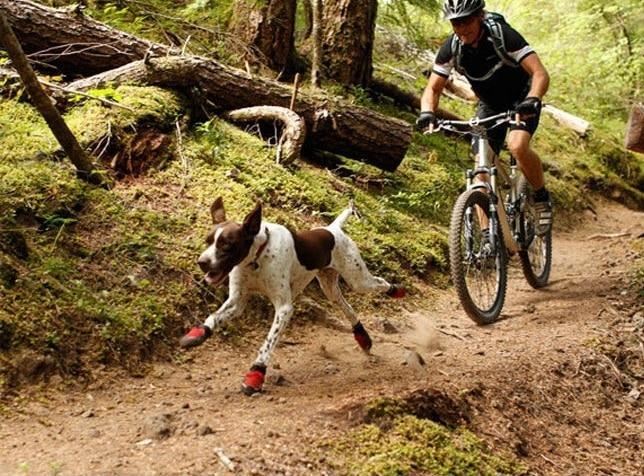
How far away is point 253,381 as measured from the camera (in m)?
4.46

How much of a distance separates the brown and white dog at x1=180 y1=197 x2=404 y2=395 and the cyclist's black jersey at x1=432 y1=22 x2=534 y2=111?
92.8 inches

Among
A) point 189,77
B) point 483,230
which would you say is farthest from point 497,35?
point 189,77

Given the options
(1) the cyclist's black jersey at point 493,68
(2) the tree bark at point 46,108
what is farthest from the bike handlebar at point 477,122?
(2) the tree bark at point 46,108

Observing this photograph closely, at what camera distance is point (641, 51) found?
55.3 feet

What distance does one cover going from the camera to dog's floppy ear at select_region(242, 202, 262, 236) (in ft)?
14.3

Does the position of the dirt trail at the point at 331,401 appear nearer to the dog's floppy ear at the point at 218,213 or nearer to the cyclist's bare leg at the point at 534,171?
the dog's floppy ear at the point at 218,213

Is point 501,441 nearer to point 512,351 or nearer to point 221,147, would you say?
point 512,351

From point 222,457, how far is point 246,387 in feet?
3.43

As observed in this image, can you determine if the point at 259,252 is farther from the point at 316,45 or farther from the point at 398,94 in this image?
the point at 398,94

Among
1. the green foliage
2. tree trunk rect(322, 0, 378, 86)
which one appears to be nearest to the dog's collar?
the green foliage

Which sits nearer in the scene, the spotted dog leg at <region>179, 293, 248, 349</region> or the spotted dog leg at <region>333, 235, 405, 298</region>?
the spotted dog leg at <region>179, 293, 248, 349</region>

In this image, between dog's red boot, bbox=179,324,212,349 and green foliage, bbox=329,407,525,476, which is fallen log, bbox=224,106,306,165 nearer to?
dog's red boot, bbox=179,324,212,349

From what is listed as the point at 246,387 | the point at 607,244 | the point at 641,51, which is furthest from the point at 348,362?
the point at 641,51

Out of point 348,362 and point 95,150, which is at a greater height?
point 95,150
